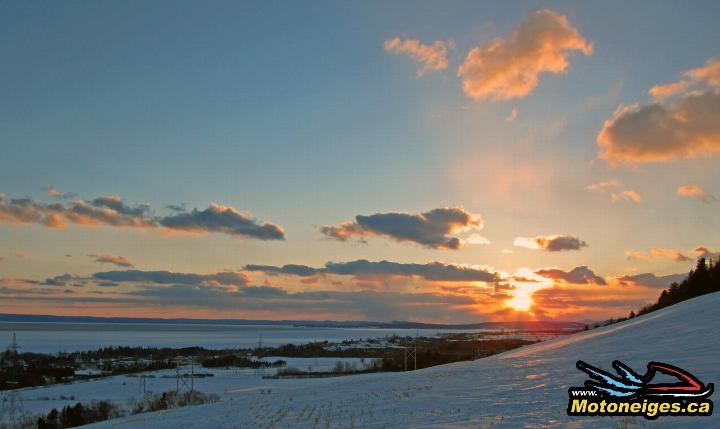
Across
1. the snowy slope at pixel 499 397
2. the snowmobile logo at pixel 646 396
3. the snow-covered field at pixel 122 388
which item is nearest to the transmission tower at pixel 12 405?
the snow-covered field at pixel 122 388

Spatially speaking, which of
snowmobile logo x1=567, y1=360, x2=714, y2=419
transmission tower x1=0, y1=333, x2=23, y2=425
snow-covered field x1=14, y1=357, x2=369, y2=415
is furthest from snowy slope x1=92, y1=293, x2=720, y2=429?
snow-covered field x1=14, y1=357, x2=369, y2=415

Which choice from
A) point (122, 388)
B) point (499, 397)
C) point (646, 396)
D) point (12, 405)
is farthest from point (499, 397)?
point (122, 388)

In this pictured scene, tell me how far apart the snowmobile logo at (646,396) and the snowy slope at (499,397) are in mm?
253

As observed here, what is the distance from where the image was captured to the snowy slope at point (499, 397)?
15.1 m

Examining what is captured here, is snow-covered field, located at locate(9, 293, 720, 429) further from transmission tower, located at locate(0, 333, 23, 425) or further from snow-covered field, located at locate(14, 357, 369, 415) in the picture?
snow-covered field, located at locate(14, 357, 369, 415)

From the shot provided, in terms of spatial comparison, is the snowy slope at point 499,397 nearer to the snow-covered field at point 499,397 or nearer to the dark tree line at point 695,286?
the snow-covered field at point 499,397

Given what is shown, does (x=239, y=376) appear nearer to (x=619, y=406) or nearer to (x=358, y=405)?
(x=358, y=405)

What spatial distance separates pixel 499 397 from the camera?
1850 centimetres

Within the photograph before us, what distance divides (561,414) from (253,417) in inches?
522

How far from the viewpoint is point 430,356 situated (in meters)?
72.7

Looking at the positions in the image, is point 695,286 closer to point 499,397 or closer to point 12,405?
point 499,397

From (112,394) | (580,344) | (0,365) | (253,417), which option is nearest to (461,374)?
(580,344)

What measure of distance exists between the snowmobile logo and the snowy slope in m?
0.25

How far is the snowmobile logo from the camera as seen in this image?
11.6m
